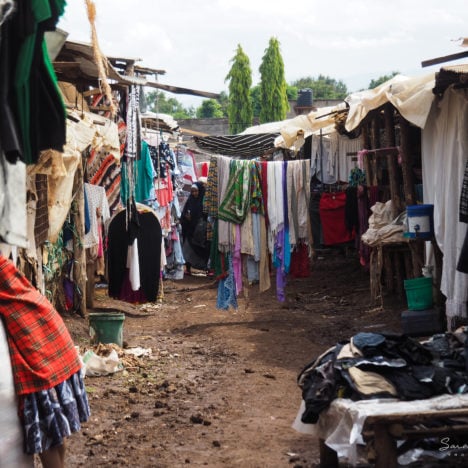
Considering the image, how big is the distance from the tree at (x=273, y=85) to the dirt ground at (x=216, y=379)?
2690 centimetres

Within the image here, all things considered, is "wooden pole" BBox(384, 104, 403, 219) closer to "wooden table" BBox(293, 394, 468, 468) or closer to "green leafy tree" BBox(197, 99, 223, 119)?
"wooden table" BBox(293, 394, 468, 468)

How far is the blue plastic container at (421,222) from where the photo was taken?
30.0ft

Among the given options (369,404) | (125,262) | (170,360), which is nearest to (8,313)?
(369,404)

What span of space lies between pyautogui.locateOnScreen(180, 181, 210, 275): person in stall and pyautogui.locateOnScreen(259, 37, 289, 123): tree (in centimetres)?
2320

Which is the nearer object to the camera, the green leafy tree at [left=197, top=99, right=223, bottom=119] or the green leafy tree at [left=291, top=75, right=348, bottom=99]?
the green leafy tree at [left=197, top=99, right=223, bottom=119]

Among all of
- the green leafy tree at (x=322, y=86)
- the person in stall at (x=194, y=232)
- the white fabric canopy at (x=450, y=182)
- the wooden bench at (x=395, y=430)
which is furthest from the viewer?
the green leafy tree at (x=322, y=86)

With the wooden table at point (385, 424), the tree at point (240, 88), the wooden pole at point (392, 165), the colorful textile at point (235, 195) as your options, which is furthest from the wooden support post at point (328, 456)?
the tree at point (240, 88)

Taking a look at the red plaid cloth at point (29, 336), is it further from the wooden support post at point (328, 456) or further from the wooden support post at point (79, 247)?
the wooden support post at point (79, 247)

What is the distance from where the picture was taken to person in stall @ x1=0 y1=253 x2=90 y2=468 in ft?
12.5

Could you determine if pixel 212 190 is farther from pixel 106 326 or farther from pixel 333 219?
pixel 333 219

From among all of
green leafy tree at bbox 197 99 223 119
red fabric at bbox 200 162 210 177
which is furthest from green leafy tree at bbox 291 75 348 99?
red fabric at bbox 200 162 210 177

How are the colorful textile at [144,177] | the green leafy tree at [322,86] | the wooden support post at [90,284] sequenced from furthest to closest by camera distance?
1. the green leafy tree at [322,86]
2. the colorful textile at [144,177]
3. the wooden support post at [90,284]

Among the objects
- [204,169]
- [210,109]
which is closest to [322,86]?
[210,109]

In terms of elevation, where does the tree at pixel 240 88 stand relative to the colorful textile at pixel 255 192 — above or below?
above
